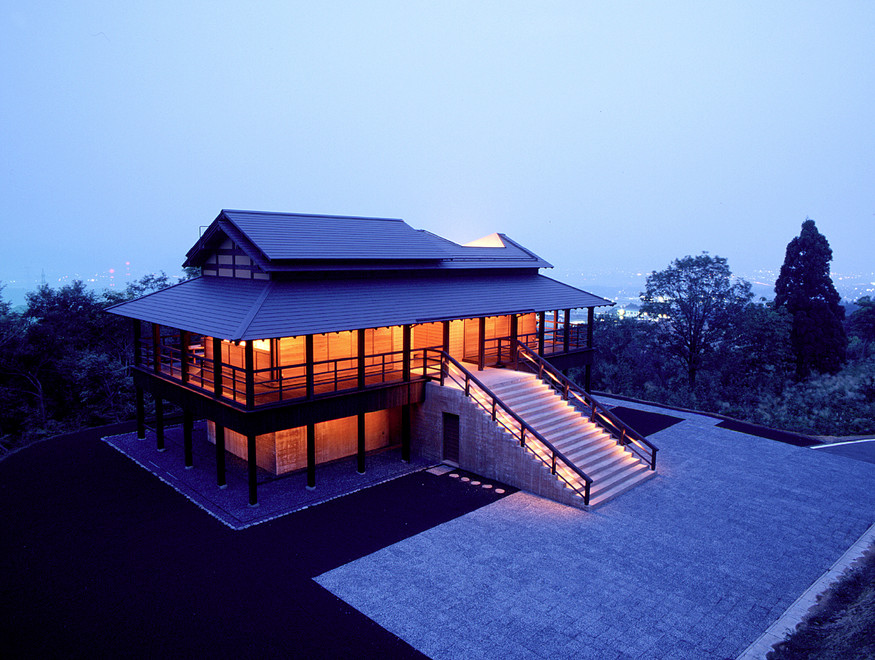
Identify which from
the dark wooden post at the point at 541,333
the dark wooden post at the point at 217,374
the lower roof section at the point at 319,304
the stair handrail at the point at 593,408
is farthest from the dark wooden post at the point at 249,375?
the dark wooden post at the point at 541,333

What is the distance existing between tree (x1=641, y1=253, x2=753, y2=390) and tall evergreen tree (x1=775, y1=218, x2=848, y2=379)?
3.33 m

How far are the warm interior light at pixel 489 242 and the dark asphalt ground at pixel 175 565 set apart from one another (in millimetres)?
12101

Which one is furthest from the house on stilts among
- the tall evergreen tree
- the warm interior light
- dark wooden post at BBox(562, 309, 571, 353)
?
the tall evergreen tree

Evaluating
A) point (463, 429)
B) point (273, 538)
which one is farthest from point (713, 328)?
point (273, 538)

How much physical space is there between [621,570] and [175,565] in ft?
29.8

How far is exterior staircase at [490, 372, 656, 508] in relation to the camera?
15.5 metres

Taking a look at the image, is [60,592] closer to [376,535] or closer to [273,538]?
[273,538]

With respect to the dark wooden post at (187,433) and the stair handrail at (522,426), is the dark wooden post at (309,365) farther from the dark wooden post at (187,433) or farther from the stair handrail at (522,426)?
the stair handrail at (522,426)

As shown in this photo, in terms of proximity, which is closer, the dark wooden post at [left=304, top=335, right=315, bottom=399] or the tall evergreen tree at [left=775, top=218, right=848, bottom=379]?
the dark wooden post at [left=304, top=335, right=315, bottom=399]

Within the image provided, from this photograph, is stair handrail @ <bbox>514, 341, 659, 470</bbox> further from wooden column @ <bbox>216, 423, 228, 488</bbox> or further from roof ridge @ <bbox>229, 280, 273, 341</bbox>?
wooden column @ <bbox>216, 423, 228, 488</bbox>

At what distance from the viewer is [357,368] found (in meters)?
16.2

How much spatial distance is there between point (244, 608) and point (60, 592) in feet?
11.8

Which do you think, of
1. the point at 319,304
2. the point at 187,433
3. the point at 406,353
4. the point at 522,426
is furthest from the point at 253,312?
the point at 522,426

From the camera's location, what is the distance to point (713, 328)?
32531 mm
